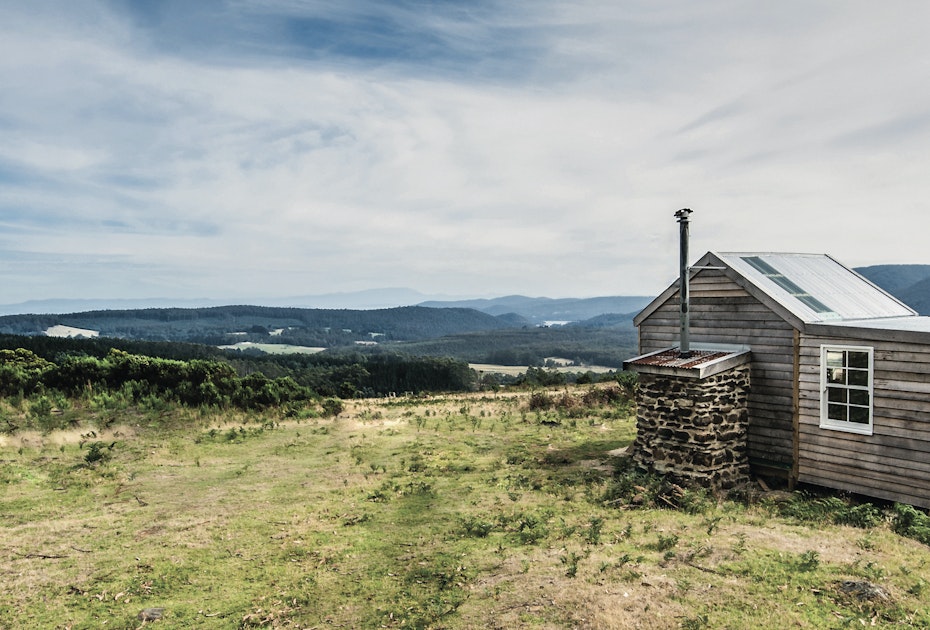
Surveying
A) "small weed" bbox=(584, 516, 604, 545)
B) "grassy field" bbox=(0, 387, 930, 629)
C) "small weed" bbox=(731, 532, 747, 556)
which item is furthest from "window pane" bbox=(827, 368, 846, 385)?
"small weed" bbox=(584, 516, 604, 545)

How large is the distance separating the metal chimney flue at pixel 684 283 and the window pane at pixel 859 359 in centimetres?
355

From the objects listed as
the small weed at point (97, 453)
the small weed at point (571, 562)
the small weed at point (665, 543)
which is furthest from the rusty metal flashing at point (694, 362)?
the small weed at point (97, 453)

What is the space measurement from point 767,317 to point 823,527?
5.34 meters

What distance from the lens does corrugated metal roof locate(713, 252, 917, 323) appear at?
14.2 meters

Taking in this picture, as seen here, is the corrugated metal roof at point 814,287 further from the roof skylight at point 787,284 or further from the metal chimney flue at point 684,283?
the metal chimney flue at point 684,283

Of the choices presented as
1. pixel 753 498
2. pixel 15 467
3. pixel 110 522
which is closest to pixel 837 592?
pixel 753 498

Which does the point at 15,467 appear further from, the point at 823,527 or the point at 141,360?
the point at 823,527

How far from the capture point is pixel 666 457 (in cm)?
1408

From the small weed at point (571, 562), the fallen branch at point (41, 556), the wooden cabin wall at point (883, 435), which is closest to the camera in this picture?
Result: the small weed at point (571, 562)

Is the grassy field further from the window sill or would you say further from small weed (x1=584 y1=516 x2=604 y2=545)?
the window sill

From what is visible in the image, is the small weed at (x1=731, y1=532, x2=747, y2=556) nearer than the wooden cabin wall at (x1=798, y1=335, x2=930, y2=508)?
Yes

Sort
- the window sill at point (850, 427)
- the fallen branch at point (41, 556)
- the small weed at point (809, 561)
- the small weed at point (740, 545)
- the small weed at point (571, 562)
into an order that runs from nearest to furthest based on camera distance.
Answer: the small weed at point (809, 561) < the small weed at point (571, 562) < the small weed at point (740, 545) < the fallen branch at point (41, 556) < the window sill at point (850, 427)

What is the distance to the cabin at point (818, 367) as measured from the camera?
11906 mm

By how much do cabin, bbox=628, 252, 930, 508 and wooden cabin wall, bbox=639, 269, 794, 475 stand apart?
0.03 m
